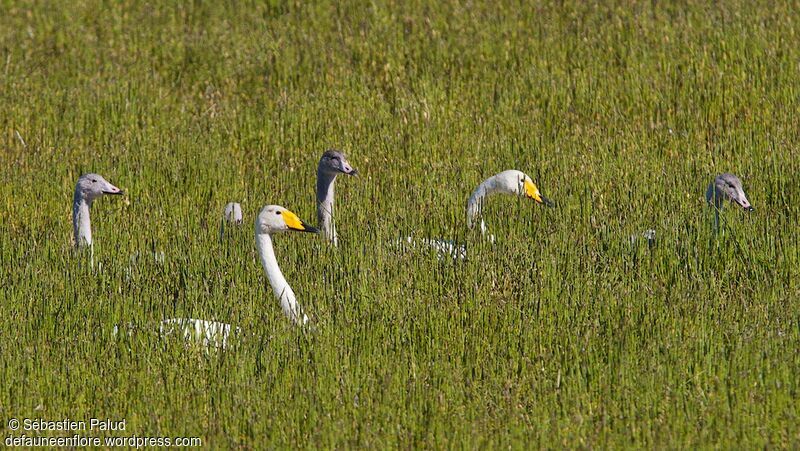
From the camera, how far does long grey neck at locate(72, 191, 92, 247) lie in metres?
11.5

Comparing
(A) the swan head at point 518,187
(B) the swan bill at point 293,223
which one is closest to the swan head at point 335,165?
(A) the swan head at point 518,187

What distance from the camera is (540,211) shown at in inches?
471

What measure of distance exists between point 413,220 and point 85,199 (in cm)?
284

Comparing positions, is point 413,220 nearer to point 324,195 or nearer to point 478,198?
point 478,198

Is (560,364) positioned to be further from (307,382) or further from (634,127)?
(634,127)

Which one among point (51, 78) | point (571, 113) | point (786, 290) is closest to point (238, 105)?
point (51, 78)

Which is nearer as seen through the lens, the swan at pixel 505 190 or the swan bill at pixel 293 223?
the swan bill at pixel 293 223

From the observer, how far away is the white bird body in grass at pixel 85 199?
11.6 m

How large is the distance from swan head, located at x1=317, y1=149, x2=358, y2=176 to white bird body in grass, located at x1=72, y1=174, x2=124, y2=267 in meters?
1.88

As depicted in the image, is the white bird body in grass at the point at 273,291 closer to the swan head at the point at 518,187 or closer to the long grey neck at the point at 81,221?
the long grey neck at the point at 81,221

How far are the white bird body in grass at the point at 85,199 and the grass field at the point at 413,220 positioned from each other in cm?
18

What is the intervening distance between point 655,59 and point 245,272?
7646mm

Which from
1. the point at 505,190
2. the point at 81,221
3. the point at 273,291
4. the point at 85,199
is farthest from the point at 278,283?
the point at 505,190

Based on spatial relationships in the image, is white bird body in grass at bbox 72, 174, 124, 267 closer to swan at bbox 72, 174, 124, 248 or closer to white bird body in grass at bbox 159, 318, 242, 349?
swan at bbox 72, 174, 124, 248
